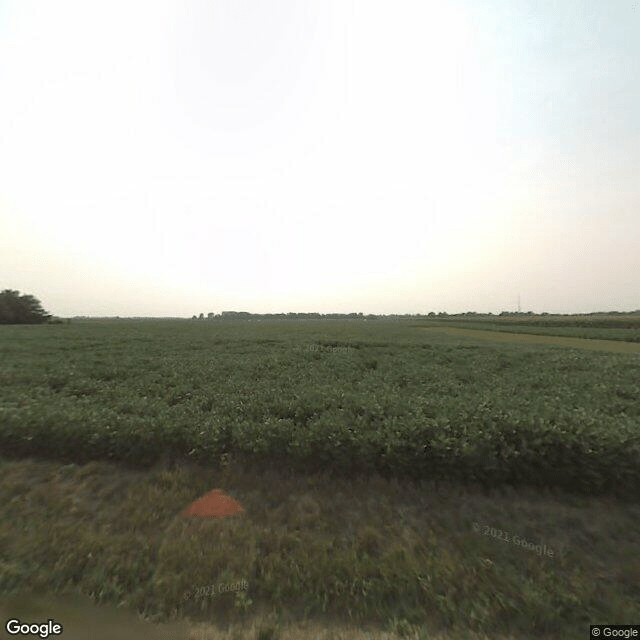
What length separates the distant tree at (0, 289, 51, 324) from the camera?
64750 millimetres

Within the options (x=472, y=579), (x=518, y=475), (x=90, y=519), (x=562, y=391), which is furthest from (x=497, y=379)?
(x=90, y=519)

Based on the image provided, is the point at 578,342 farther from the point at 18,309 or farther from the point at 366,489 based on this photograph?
the point at 18,309

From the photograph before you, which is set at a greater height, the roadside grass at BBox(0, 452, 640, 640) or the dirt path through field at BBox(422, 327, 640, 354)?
the dirt path through field at BBox(422, 327, 640, 354)

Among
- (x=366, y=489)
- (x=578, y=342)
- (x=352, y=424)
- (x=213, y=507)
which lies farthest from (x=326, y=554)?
(x=578, y=342)

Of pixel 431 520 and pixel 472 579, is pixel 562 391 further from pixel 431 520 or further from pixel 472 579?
pixel 472 579

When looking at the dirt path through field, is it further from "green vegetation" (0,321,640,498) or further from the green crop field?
the green crop field

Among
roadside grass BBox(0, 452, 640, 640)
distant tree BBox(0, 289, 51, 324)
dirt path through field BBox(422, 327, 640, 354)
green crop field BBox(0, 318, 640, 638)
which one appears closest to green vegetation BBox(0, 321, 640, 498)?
green crop field BBox(0, 318, 640, 638)

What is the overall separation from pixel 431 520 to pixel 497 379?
8013mm

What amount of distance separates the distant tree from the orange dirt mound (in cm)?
8725

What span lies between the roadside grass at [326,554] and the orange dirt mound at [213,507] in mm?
142

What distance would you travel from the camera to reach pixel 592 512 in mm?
4957

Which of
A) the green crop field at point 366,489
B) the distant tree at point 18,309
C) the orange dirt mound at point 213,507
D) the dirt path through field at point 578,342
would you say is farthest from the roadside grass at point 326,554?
the distant tree at point 18,309

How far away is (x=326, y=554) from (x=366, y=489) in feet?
5.36

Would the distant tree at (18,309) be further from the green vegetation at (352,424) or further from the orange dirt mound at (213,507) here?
the orange dirt mound at (213,507)
